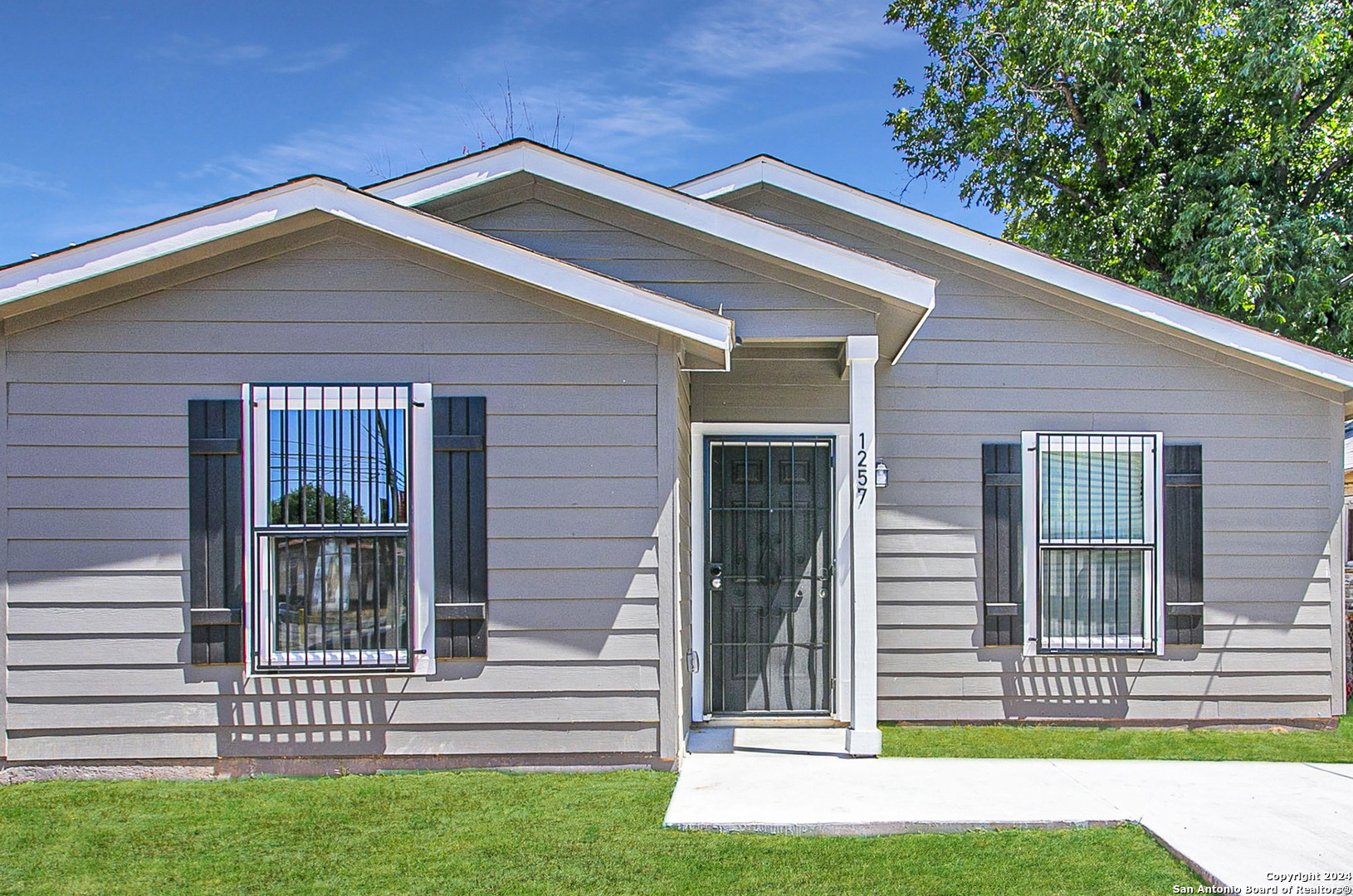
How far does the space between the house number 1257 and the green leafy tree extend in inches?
226

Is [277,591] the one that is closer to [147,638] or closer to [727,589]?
[147,638]

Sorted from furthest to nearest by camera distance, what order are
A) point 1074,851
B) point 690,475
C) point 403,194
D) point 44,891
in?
point 690,475 < point 403,194 < point 1074,851 < point 44,891

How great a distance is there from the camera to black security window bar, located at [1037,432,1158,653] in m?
6.43

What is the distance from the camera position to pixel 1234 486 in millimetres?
6508

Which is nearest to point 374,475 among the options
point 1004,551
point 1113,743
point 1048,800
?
point 1048,800

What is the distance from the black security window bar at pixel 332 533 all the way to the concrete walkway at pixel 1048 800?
1643 mm

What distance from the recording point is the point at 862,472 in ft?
17.8

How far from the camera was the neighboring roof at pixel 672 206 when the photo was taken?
522 centimetres

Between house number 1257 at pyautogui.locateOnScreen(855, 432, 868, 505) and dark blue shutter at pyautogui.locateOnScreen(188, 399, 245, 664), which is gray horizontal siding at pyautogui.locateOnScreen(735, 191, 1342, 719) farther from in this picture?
dark blue shutter at pyautogui.locateOnScreen(188, 399, 245, 664)

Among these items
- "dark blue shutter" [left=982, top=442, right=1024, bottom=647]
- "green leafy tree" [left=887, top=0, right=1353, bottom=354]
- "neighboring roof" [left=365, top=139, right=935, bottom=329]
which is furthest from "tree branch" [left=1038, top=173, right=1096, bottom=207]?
"neighboring roof" [left=365, top=139, right=935, bottom=329]

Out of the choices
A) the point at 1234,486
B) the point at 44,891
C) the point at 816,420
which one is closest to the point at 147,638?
the point at 44,891

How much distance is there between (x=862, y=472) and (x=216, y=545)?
3151 millimetres

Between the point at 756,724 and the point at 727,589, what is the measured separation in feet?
2.73

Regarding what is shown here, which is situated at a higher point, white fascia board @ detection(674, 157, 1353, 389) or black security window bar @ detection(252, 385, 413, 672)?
white fascia board @ detection(674, 157, 1353, 389)
